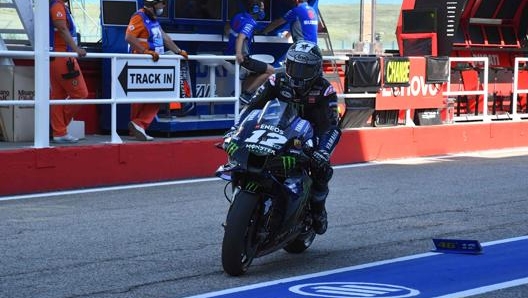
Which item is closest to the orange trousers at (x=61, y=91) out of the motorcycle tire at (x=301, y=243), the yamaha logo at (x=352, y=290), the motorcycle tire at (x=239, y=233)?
the motorcycle tire at (x=301, y=243)

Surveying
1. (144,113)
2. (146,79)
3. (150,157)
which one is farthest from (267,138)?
(144,113)

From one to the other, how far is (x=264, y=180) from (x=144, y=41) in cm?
640

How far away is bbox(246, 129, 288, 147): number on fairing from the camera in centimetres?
667

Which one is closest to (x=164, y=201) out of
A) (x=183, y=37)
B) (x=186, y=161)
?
(x=186, y=161)

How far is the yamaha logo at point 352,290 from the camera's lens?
6328 millimetres

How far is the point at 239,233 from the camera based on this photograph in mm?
6590

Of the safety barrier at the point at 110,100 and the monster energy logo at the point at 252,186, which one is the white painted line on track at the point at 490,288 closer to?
Answer: the monster energy logo at the point at 252,186

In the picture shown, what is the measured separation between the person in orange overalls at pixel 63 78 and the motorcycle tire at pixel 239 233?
222 inches

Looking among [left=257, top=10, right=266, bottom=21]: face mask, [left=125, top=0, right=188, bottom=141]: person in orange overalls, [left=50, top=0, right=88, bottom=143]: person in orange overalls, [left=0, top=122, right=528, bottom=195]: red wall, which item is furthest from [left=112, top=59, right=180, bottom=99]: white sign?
[left=257, top=10, right=266, bottom=21]: face mask

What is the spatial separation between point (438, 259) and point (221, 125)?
6.94 m

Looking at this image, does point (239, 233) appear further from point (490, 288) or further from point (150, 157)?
point (150, 157)

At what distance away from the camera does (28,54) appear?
10758 millimetres

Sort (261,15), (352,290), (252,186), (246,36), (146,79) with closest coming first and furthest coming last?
(352,290), (252,186), (146,79), (246,36), (261,15)

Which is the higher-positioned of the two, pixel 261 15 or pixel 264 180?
pixel 261 15
